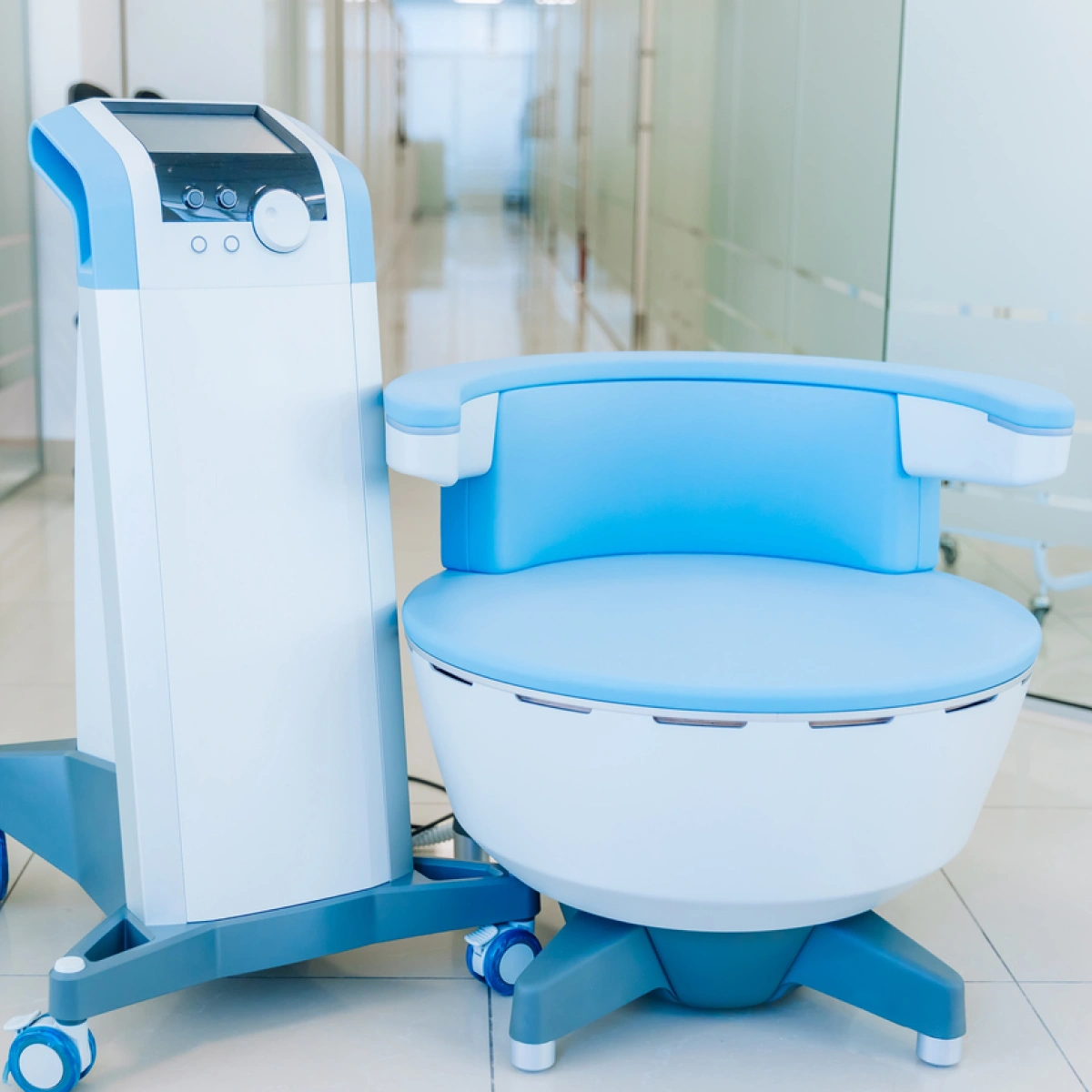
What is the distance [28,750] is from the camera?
179 cm

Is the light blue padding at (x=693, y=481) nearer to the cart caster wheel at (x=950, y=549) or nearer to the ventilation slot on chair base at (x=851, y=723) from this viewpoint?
the ventilation slot on chair base at (x=851, y=723)

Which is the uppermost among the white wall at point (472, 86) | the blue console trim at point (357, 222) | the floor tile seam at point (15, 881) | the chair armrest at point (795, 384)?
the white wall at point (472, 86)

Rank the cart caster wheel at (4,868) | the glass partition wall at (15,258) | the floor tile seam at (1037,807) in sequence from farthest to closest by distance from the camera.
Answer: the glass partition wall at (15,258), the floor tile seam at (1037,807), the cart caster wheel at (4,868)

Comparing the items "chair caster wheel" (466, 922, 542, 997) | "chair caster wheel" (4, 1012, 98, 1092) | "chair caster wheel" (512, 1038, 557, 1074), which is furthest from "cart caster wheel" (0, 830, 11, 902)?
"chair caster wheel" (512, 1038, 557, 1074)

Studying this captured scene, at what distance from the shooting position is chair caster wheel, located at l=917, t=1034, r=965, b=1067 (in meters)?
1.51

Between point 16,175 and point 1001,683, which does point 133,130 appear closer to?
point 1001,683

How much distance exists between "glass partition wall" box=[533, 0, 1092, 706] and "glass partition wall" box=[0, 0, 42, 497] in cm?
231

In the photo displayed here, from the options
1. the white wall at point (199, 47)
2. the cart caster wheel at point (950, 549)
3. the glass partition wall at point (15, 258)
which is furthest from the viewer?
the white wall at point (199, 47)

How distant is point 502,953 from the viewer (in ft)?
5.44

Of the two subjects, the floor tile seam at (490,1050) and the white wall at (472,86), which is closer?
the floor tile seam at (490,1050)

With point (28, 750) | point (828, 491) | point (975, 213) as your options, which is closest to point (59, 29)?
point (975, 213)

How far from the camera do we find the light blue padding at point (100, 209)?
1.41 metres

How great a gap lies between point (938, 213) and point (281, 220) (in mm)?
1925

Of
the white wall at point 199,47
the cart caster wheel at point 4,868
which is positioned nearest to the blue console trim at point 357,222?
the cart caster wheel at point 4,868
